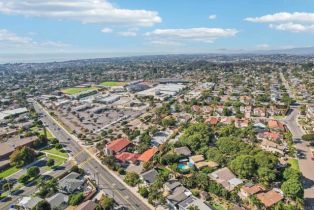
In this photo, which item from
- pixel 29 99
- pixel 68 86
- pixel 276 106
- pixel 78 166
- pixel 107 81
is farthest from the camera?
pixel 107 81

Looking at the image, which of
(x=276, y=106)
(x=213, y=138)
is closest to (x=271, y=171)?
(x=213, y=138)

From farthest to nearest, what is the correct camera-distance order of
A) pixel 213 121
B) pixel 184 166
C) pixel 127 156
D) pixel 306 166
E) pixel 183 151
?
1. pixel 213 121
2. pixel 127 156
3. pixel 183 151
4. pixel 184 166
5. pixel 306 166

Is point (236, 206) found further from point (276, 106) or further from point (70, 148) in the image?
point (276, 106)

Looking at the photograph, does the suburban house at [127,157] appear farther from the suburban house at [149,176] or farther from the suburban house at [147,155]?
the suburban house at [149,176]

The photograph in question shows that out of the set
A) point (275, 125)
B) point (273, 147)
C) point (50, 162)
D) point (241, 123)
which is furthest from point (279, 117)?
point (50, 162)

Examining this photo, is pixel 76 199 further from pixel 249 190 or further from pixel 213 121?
pixel 213 121

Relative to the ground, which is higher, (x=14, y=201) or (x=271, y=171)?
(x=271, y=171)

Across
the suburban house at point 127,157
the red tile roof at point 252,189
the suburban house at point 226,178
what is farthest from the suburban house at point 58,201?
the red tile roof at point 252,189

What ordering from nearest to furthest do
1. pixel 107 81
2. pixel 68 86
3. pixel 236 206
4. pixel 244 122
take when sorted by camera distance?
1. pixel 236 206
2. pixel 244 122
3. pixel 68 86
4. pixel 107 81
